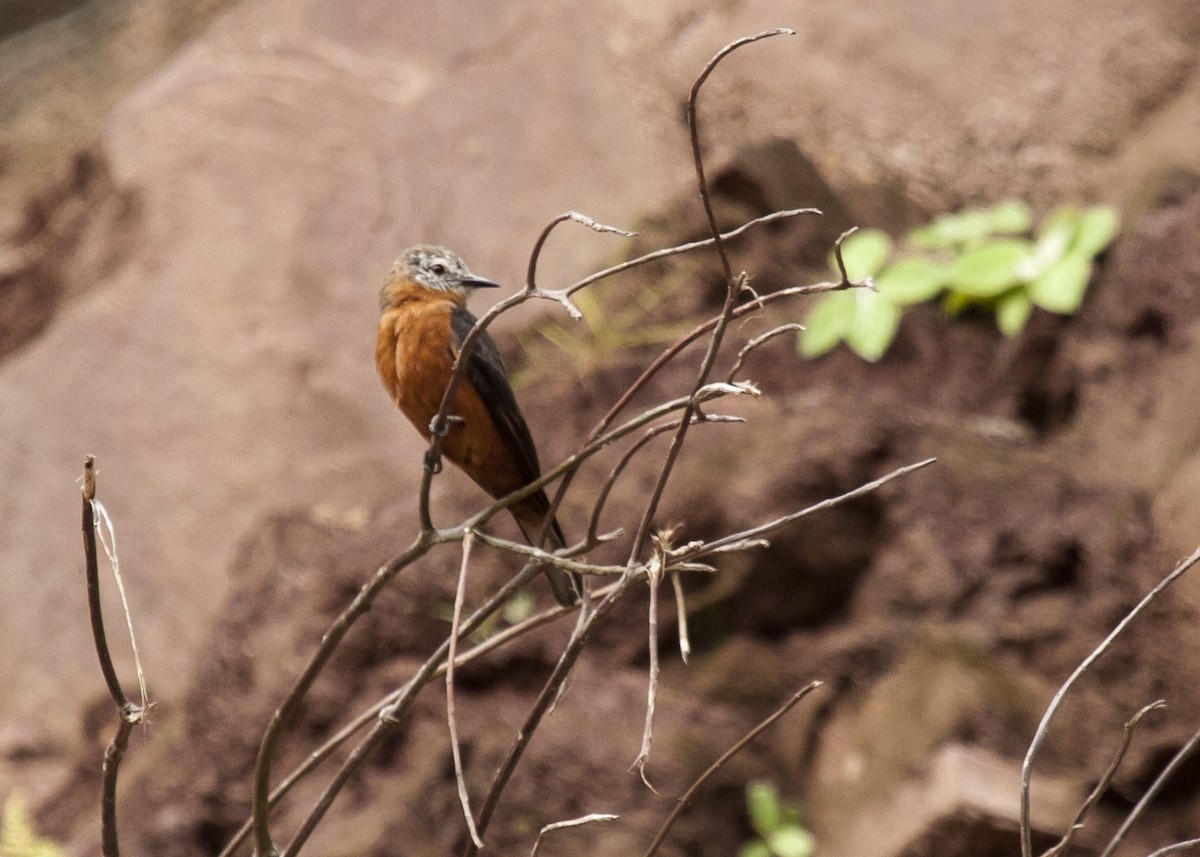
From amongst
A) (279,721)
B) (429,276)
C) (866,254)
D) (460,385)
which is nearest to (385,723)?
(279,721)

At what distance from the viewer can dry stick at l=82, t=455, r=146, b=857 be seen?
1739mm

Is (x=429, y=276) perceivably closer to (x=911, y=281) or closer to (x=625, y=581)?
(x=625, y=581)

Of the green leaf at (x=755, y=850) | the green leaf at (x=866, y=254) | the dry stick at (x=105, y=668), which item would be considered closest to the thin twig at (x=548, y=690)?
the dry stick at (x=105, y=668)

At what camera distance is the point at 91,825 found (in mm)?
5469

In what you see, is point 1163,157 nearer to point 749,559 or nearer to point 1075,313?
point 1075,313

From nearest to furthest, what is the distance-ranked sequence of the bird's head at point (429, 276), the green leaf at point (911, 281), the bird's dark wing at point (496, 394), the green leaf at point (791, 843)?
the bird's dark wing at point (496, 394) → the bird's head at point (429, 276) → the green leaf at point (791, 843) → the green leaf at point (911, 281)

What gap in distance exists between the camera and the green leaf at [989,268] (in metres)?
5.75

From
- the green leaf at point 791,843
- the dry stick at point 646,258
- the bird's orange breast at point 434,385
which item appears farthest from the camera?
the green leaf at point 791,843

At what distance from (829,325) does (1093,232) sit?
119cm

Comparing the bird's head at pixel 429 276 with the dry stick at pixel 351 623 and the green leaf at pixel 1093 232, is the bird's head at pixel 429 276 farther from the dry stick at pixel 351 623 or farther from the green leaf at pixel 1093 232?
the green leaf at pixel 1093 232

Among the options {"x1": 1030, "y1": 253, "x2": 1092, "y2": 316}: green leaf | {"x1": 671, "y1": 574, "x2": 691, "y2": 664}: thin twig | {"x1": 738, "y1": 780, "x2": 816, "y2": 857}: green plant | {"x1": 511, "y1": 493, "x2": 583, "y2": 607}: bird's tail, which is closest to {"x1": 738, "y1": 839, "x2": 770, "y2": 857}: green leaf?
{"x1": 738, "y1": 780, "x2": 816, "y2": 857}: green plant

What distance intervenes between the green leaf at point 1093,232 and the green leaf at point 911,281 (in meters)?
0.55

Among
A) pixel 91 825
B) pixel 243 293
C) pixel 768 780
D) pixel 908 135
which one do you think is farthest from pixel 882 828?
pixel 243 293

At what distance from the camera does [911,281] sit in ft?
18.8
